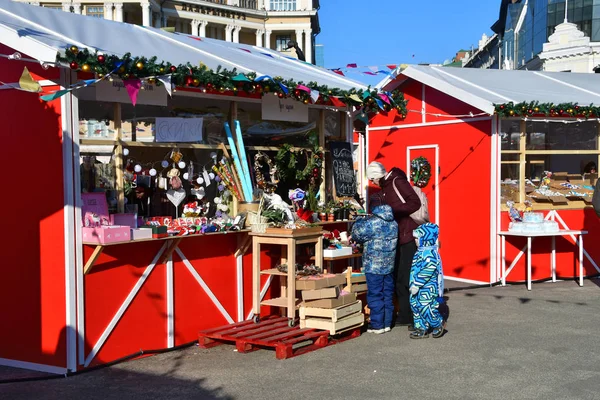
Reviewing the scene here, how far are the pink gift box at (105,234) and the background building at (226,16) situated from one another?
47.9 m

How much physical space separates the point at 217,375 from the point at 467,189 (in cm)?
687

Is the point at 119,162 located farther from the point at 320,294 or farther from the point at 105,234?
the point at 320,294

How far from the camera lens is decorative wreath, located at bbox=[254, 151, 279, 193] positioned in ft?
28.0

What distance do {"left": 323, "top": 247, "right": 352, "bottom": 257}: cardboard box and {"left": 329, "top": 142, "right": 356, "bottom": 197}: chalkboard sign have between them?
3.46 feet

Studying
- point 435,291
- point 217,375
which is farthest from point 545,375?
point 217,375

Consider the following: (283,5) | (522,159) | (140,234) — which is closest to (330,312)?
(140,234)

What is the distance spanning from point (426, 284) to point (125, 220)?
10.4ft

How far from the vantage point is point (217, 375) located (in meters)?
6.55

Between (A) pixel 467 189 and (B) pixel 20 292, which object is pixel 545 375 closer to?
(B) pixel 20 292

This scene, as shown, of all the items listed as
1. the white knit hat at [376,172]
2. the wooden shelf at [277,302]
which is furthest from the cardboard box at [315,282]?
the white knit hat at [376,172]

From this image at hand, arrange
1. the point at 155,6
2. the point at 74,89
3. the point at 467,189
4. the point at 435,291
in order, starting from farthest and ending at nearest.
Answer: the point at 155,6 < the point at 467,189 < the point at 435,291 < the point at 74,89

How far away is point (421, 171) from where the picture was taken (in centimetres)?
1291

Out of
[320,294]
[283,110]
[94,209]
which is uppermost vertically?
[283,110]

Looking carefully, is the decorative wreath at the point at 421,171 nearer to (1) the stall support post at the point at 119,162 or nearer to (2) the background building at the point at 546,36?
(1) the stall support post at the point at 119,162
